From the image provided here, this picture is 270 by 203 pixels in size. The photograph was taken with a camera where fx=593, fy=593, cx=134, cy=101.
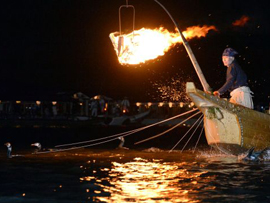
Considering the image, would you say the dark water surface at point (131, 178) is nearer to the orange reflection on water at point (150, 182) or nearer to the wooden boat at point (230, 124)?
the orange reflection on water at point (150, 182)

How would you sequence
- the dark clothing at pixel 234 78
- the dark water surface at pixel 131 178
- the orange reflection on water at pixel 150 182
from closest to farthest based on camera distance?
the orange reflection on water at pixel 150 182
the dark water surface at pixel 131 178
the dark clothing at pixel 234 78

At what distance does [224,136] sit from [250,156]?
1.54 meters

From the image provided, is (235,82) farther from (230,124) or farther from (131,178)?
(131,178)

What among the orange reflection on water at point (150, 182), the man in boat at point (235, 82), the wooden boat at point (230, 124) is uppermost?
the man in boat at point (235, 82)

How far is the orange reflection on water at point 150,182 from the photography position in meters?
11.9

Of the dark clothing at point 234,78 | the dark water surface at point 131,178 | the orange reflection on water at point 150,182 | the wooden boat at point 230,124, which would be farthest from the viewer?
the dark clothing at point 234,78

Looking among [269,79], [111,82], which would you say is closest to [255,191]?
[111,82]

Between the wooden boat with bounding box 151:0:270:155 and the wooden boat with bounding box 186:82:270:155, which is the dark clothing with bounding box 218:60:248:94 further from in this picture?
the wooden boat with bounding box 186:82:270:155

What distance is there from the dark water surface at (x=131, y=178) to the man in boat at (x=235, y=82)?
1.96 meters

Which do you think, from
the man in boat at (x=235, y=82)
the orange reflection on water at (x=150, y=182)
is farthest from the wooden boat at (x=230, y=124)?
the orange reflection on water at (x=150, y=182)

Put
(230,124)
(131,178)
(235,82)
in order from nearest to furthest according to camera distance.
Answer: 1. (131,178)
2. (230,124)
3. (235,82)

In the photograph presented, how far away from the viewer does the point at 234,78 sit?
712 inches

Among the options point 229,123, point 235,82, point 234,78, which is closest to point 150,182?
point 229,123

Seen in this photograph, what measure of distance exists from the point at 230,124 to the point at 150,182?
15.7 ft
